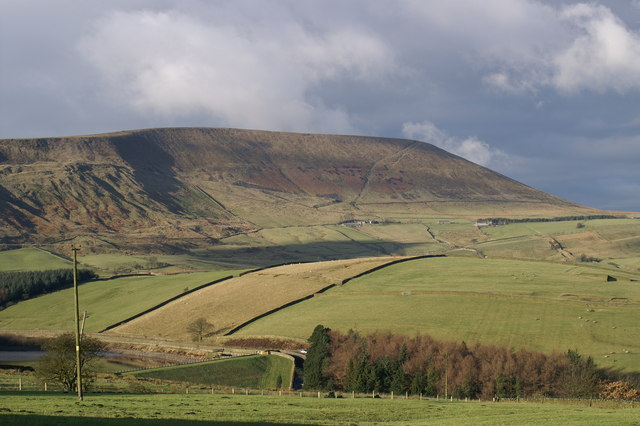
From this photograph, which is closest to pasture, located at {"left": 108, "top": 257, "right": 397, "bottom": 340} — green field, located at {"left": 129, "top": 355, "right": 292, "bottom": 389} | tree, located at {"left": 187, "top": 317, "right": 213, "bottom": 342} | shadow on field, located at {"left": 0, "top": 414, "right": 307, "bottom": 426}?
tree, located at {"left": 187, "top": 317, "right": 213, "bottom": 342}

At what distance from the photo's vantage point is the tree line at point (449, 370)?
2906 inches

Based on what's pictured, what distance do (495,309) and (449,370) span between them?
30.2m

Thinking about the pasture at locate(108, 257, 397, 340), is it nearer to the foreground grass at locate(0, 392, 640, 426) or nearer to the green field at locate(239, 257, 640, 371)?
the green field at locate(239, 257, 640, 371)

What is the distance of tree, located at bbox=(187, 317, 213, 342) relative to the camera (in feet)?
382

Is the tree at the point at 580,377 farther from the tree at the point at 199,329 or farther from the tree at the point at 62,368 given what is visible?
the tree at the point at 199,329

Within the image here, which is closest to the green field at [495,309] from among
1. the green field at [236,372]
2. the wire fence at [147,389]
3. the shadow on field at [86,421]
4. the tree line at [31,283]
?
the green field at [236,372]

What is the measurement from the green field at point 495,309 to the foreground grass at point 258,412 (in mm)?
42917

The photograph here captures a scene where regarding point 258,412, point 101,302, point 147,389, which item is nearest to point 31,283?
point 101,302

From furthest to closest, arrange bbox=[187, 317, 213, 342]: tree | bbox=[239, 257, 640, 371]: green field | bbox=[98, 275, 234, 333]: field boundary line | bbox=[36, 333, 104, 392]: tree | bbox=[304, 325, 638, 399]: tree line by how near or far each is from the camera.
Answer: bbox=[98, 275, 234, 333]: field boundary line
bbox=[187, 317, 213, 342]: tree
bbox=[239, 257, 640, 371]: green field
bbox=[304, 325, 638, 399]: tree line
bbox=[36, 333, 104, 392]: tree

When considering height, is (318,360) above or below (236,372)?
above

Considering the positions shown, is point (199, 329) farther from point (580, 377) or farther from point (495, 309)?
point (580, 377)

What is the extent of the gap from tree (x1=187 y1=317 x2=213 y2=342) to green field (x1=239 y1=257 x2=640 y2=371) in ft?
23.4

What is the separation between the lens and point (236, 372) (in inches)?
3516

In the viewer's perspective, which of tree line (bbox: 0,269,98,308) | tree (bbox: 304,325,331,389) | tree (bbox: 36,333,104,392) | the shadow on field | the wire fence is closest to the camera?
the shadow on field
